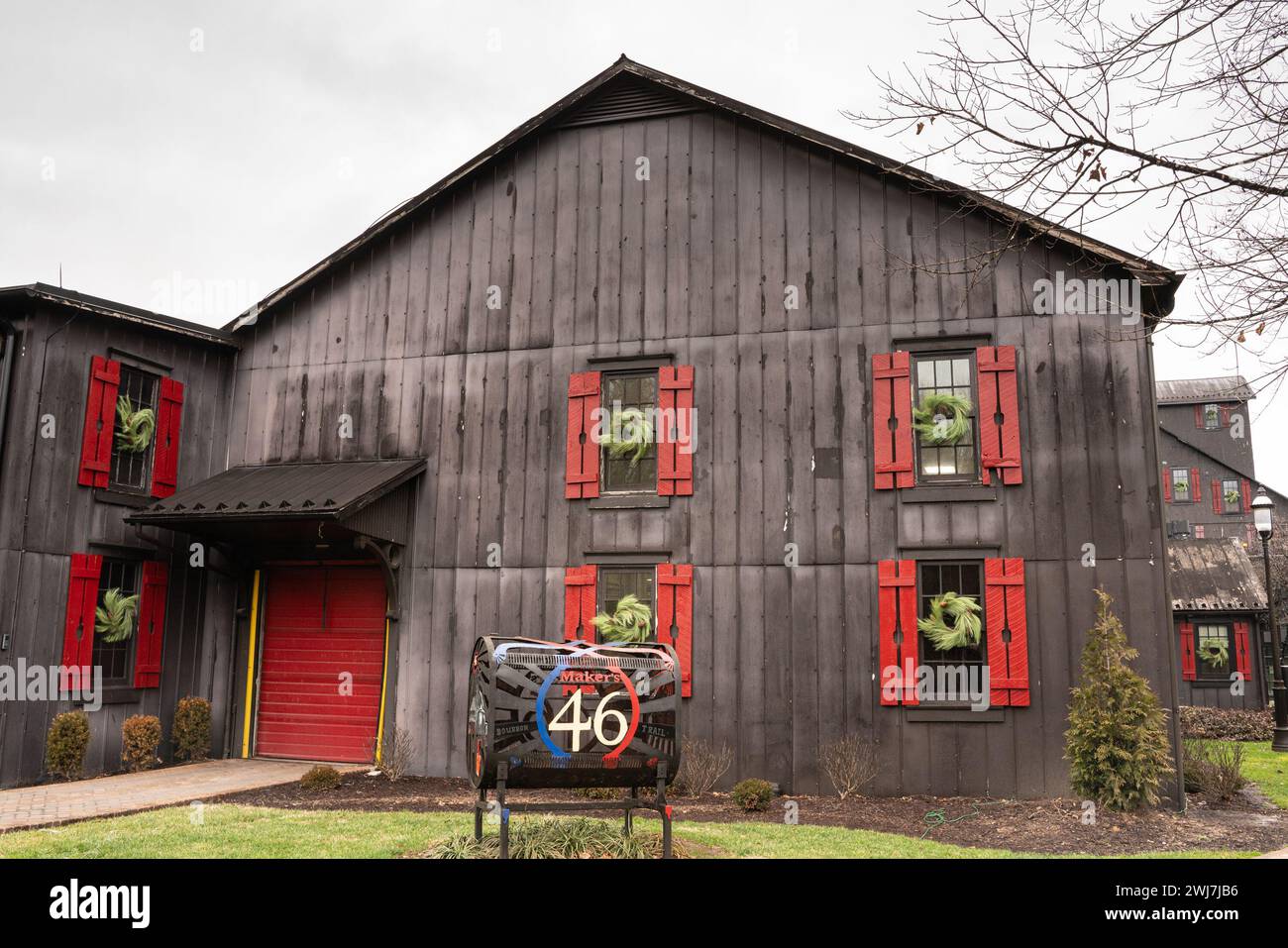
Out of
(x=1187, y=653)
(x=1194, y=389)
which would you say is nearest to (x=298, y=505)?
(x=1187, y=653)

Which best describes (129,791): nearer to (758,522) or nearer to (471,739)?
(471,739)

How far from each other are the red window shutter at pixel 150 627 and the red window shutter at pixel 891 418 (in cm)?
1003

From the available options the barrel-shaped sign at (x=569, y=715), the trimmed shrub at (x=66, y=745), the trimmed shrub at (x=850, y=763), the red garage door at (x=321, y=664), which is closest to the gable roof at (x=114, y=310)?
the red garage door at (x=321, y=664)

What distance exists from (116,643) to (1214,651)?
23.7 metres

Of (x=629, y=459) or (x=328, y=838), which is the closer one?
(x=328, y=838)

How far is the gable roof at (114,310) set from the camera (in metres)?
12.2

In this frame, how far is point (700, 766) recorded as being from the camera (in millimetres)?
11938

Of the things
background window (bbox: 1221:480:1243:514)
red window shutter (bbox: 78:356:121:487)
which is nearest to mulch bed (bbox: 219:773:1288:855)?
red window shutter (bbox: 78:356:121:487)

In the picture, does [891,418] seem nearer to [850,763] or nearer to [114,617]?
[850,763]

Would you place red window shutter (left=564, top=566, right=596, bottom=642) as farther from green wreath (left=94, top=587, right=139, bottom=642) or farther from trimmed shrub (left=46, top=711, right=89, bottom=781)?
trimmed shrub (left=46, top=711, right=89, bottom=781)

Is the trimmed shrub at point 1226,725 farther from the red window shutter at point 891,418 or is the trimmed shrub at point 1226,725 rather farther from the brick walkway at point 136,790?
the brick walkway at point 136,790

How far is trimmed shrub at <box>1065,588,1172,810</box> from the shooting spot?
10.1 meters

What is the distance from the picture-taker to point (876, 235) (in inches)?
499

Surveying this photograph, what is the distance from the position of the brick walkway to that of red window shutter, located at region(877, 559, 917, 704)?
24.6 feet
